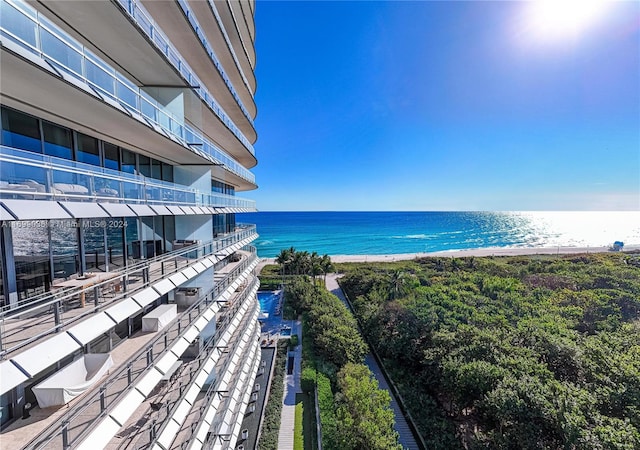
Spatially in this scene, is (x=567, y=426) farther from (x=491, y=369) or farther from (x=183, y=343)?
(x=183, y=343)

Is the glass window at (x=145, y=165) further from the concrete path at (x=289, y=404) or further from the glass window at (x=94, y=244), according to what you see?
the concrete path at (x=289, y=404)

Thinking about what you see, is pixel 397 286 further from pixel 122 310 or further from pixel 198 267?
pixel 122 310

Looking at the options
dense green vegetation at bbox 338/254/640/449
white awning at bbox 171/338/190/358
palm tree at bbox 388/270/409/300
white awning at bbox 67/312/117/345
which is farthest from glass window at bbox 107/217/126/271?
palm tree at bbox 388/270/409/300

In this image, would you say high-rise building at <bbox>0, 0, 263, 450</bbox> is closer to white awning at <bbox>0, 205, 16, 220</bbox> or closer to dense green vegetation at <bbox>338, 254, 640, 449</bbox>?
white awning at <bbox>0, 205, 16, 220</bbox>

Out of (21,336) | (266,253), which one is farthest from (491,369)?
(266,253)

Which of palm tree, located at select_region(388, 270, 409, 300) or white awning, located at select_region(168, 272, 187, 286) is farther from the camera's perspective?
palm tree, located at select_region(388, 270, 409, 300)

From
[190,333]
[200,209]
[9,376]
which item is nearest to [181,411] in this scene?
[190,333]
